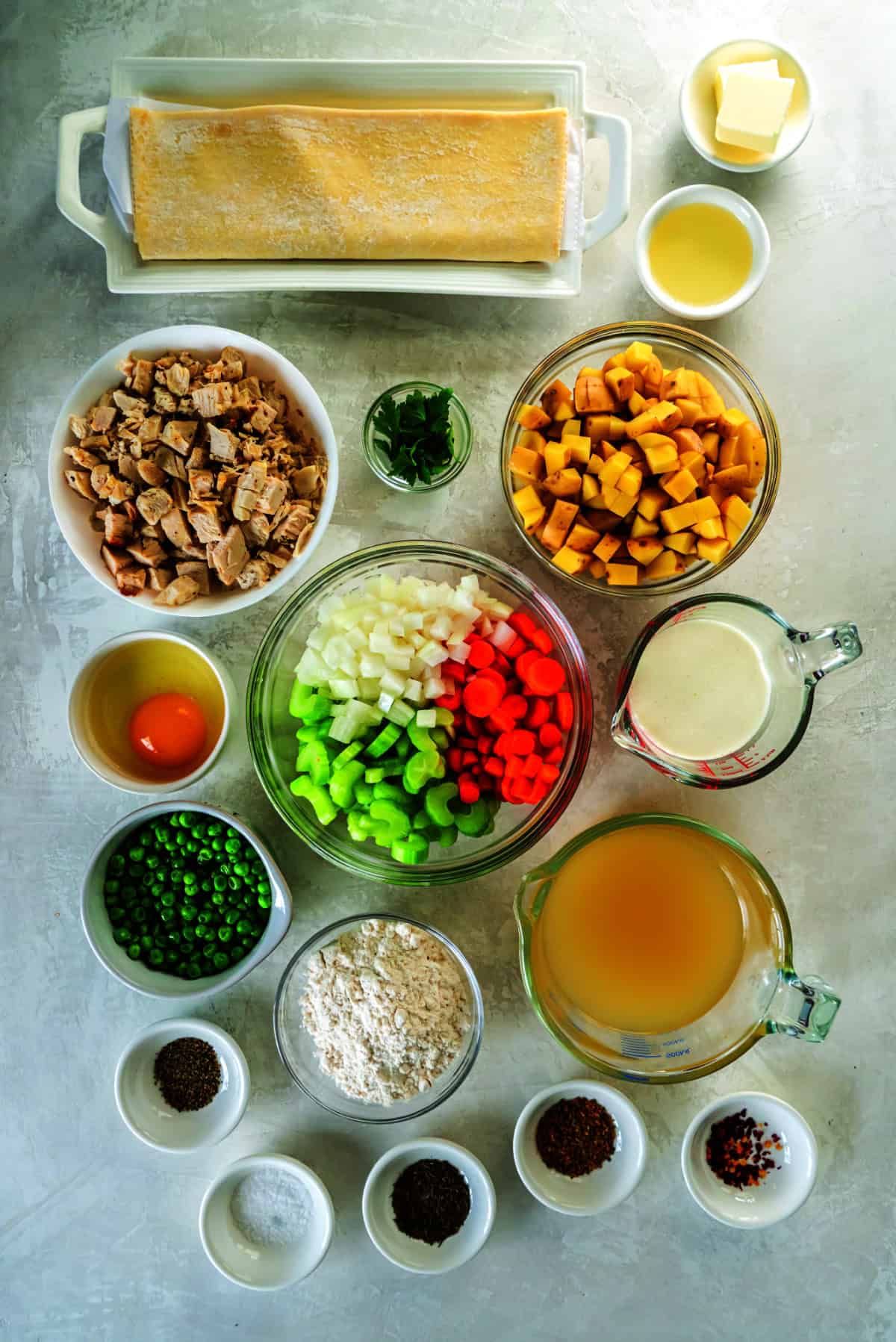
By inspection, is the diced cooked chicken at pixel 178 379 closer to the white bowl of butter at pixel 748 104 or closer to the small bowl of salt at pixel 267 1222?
the white bowl of butter at pixel 748 104

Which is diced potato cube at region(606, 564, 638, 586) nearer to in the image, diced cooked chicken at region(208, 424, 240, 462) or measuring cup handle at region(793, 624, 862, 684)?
measuring cup handle at region(793, 624, 862, 684)

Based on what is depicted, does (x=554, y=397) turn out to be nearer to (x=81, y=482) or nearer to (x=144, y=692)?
(x=81, y=482)

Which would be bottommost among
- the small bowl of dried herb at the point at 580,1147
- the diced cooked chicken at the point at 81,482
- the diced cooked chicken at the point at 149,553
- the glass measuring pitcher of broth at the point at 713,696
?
the small bowl of dried herb at the point at 580,1147

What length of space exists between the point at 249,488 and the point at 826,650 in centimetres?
112

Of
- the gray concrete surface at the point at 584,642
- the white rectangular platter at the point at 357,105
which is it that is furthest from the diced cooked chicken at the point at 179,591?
the white rectangular platter at the point at 357,105

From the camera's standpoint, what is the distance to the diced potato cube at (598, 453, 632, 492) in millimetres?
1649

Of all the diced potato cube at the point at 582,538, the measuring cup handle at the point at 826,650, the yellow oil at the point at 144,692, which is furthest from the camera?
the yellow oil at the point at 144,692

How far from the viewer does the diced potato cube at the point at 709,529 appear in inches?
66.2

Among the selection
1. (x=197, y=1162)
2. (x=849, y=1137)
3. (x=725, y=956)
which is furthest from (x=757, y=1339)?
(x=197, y=1162)

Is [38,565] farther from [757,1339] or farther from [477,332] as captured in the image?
[757,1339]

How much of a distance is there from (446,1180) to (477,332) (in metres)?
1.81

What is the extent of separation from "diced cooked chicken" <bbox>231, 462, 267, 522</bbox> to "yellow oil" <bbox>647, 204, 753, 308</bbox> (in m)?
0.92

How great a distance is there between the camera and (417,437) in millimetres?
1790

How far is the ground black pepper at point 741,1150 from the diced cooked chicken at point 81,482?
1.84 metres
